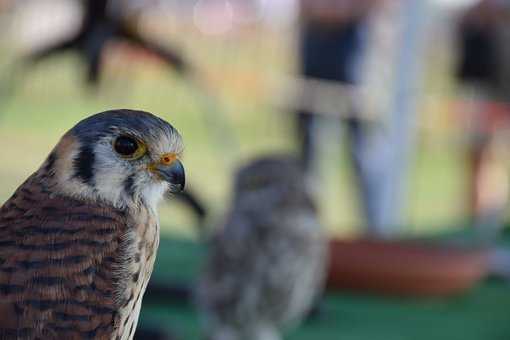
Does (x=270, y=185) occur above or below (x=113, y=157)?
below

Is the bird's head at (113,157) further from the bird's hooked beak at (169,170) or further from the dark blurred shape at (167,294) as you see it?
the dark blurred shape at (167,294)

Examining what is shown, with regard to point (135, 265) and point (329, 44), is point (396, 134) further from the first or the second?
point (135, 265)

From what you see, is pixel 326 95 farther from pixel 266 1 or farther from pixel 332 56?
pixel 266 1

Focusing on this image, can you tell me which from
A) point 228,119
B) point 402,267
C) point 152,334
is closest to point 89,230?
point 152,334

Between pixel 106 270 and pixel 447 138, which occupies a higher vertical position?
pixel 106 270

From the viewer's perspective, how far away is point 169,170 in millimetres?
1922

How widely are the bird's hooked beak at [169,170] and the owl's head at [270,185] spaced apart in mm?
1628

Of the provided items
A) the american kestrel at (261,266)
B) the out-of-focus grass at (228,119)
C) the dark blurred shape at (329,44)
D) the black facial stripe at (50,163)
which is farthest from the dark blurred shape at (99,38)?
the out-of-focus grass at (228,119)

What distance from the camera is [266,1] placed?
35.4 feet

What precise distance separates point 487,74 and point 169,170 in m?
4.92

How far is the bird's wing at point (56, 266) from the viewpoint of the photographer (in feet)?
5.44

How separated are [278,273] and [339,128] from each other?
9.66 feet

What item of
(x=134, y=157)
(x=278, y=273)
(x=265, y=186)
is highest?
(x=134, y=157)

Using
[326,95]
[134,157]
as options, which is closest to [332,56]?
[326,95]
